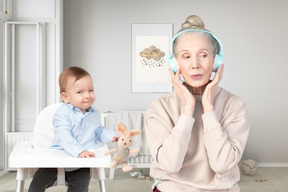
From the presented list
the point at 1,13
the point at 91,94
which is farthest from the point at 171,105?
the point at 1,13

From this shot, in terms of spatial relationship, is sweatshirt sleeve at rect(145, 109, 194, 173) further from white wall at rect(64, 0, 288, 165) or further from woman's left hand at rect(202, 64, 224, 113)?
white wall at rect(64, 0, 288, 165)

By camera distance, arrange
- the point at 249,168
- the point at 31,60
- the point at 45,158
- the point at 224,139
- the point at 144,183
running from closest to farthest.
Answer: the point at 224,139
the point at 45,158
the point at 144,183
the point at 249,168
the point at 31,60

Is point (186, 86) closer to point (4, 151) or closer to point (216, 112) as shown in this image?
point (216, 112)

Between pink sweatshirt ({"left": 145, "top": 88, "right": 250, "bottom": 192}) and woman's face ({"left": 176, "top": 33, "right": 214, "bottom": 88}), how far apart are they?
0.29 ft

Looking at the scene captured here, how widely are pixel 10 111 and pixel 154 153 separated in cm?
334

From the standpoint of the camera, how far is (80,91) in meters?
1.86

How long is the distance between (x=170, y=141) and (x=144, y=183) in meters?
2.63

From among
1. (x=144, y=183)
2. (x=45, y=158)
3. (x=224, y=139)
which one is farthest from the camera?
(x=144, y=183)

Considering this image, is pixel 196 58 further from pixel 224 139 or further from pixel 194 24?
pixel 224 139

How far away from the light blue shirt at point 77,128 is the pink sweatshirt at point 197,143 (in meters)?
0.78

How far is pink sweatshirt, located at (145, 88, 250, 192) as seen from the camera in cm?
102

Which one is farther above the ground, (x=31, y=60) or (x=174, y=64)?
(x=31, y=60)

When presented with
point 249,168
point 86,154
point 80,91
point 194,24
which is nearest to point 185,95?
point 194,24

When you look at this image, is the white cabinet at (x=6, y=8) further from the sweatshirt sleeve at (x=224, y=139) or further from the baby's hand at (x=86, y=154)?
the sweatshirt sleeve at (x=224, y=139)
